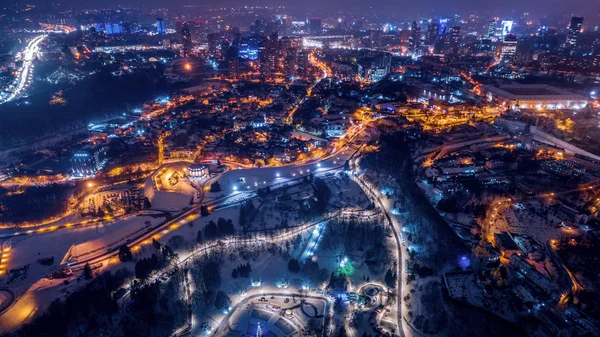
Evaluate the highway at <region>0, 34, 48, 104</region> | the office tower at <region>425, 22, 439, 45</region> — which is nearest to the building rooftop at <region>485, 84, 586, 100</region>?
the office tower at <region>425, 22, 439, 45</region>

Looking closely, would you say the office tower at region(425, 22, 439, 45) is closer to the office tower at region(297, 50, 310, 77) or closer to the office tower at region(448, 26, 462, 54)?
the office tower at region(448, 26, 462, 54)

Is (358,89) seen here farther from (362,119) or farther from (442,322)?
(442,322)

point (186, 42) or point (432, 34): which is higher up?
point (186, 42)

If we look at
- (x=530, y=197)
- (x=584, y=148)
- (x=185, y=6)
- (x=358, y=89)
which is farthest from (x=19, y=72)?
(x=185, y=6)

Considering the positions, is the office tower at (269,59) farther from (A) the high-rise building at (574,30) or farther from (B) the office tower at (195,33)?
(A) the high-rise building at (574,30)

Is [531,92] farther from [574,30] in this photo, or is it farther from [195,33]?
[195,33]

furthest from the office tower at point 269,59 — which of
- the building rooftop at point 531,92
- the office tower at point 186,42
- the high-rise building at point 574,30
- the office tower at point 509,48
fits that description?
the high-rise building at point 574,30

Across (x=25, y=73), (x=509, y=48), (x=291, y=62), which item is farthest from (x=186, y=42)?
(x=509, y=48)

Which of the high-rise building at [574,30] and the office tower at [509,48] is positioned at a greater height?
the high-rise building at [574,30]

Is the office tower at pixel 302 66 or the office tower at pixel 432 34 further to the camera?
the office tower at pixel 432 34
